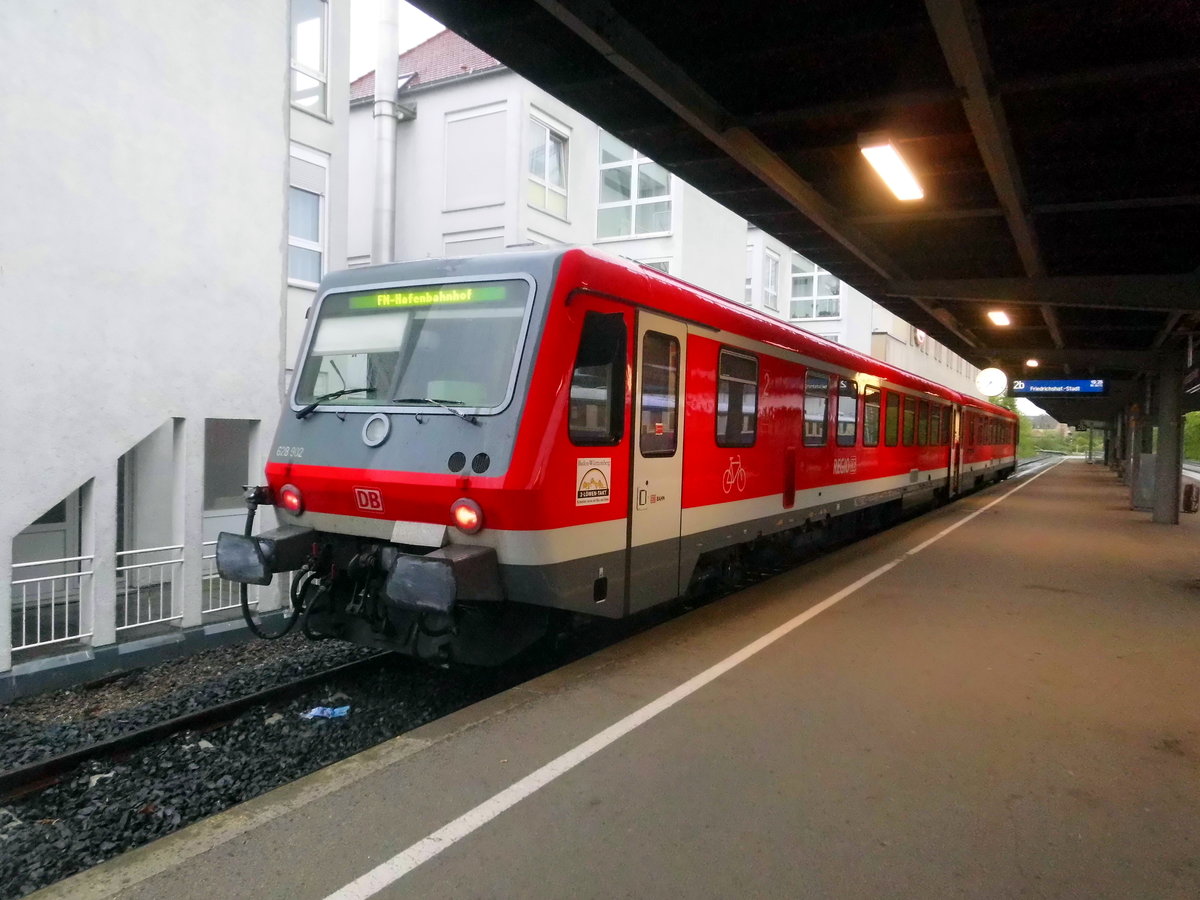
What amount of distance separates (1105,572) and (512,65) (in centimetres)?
922

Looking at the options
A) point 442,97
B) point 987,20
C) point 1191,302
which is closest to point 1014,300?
point 1191,302

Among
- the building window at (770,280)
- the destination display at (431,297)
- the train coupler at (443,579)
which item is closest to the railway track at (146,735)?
the train coupler at (443,579)

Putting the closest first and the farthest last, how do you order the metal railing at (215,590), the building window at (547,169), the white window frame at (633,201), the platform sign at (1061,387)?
the metal railing at (215,590), the building window at (547,169), the white window frame at (633,201), the platform sign at (1061,387)

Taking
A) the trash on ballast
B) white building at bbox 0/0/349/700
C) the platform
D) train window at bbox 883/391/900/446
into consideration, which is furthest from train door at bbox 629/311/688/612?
train window at bbox 883/391/900/446

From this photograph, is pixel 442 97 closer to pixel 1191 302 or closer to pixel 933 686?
pixel 1191 302

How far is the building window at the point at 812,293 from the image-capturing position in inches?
1316

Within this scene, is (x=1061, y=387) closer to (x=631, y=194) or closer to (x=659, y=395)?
(x=631, y=194)

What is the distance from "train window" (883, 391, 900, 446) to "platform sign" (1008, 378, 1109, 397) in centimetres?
1246

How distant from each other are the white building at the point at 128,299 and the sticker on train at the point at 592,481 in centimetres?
484

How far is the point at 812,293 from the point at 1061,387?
11276 millimetres

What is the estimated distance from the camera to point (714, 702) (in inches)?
213

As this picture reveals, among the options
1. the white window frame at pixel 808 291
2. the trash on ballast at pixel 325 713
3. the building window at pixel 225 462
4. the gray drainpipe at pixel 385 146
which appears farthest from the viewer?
the white window frame at pixel 808 291

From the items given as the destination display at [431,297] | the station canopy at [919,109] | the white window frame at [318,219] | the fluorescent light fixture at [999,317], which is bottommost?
the destination display at [431,297]

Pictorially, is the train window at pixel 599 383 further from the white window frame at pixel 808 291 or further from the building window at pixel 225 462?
the white window frame at pixel 808 291
